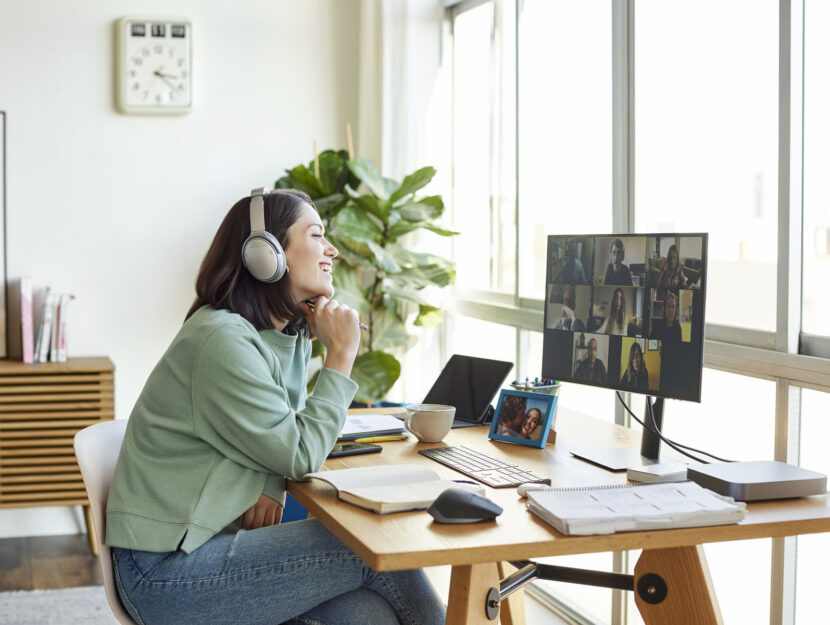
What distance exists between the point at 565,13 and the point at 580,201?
2.04 feet

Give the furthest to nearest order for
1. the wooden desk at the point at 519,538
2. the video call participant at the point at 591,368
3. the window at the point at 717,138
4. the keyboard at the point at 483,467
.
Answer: the window at the point at 717,138
the video call participant at the point at 591,368
the keyboard at the point at 483,467
the wooden desk at the point at 519,538

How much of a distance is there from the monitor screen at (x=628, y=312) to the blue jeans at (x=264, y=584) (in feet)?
1.98

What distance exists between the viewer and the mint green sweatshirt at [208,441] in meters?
1.63

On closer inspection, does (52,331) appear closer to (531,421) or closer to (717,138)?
(531,421)

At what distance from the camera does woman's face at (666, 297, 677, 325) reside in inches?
69.0

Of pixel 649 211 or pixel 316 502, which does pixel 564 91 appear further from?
pixel 316 502

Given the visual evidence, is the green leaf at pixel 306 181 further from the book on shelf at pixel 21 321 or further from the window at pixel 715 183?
the book on shelf at pixel 21 321

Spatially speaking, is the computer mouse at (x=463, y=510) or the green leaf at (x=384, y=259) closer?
the computer mouse at (x=463, y=510)

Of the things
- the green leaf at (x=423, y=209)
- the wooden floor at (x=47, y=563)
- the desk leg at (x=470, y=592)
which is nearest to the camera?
the desk leg at (x=470, y=592)

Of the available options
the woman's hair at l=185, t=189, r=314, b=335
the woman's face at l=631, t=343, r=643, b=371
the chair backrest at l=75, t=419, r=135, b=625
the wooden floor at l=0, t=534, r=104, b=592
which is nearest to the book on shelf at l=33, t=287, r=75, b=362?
the wooden floor at l=0, t=534, r=104, b=592

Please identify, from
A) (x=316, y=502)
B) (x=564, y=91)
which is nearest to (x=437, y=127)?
(x=564, y=91)

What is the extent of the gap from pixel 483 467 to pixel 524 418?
0.90ft

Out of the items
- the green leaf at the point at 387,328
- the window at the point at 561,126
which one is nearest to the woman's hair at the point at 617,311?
the window at the point at 561,126

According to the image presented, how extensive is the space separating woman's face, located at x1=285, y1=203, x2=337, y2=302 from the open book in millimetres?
410
